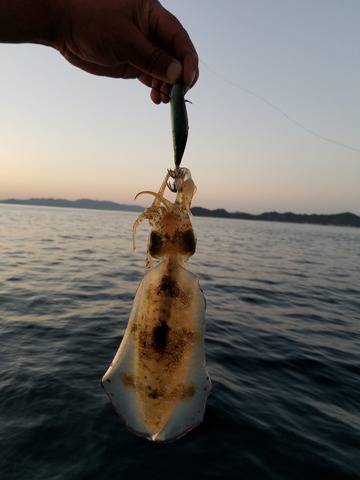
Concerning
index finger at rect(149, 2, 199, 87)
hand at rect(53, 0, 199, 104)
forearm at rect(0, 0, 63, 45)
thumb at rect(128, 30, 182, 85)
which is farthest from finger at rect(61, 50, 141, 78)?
index finger at rect(149, 2, 199, 87)

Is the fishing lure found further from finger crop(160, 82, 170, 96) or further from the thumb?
finger crop(160, 82, 170, 96)

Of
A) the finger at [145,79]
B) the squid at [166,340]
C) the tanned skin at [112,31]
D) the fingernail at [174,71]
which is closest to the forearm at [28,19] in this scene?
the tanned skin at [112,31]

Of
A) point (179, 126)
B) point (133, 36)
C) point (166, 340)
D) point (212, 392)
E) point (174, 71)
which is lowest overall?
point (212, 392)

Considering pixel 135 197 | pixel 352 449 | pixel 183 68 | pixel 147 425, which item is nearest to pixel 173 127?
pixel 135 197

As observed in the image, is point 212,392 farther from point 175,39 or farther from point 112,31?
point 112,31

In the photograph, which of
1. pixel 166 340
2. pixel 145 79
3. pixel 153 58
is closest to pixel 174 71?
pixel 153 58

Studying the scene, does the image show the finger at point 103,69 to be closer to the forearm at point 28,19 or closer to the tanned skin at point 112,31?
the tanned skin at point 112,31
